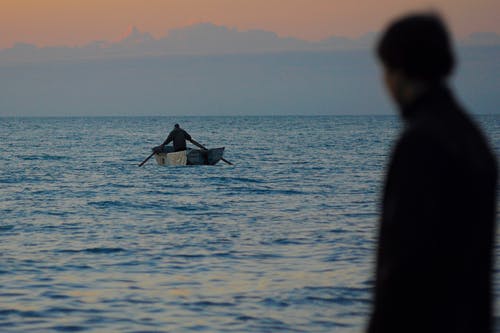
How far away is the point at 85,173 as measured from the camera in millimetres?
33375

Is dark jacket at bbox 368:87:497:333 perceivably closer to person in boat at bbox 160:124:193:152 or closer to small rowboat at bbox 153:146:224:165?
person in boat at bbox 160:124:193:152

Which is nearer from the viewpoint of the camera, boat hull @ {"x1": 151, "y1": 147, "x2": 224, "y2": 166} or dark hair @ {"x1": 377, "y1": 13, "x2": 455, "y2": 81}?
dark hair @ {"x1": 377, "y1": 13, "x2": 455, "y2": 81}

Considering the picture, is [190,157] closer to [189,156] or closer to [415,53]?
[189,156]

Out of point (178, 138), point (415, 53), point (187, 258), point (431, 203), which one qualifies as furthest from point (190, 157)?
point (431, 203)

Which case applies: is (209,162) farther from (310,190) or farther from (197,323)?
(197,323)

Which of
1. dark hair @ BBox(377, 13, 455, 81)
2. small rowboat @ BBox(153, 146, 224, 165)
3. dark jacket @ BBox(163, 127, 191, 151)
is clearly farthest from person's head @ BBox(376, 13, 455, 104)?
small rowboat @ BBox(153, 146, 224, 165)

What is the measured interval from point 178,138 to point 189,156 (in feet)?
4.69

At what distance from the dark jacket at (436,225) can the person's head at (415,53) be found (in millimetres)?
47

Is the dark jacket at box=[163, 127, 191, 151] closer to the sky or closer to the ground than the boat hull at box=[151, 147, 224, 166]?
closer to the sky

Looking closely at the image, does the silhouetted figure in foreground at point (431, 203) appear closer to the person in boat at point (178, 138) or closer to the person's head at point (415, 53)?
the person's head at point (415, 53)

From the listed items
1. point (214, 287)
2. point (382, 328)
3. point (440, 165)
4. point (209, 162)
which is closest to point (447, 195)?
point (440, 165)

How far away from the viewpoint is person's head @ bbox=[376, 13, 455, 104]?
2.37m

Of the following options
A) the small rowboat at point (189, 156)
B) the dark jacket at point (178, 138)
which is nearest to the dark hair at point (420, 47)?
the dark jacket at point (178, 138)

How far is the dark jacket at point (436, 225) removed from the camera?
2277 millimetres
